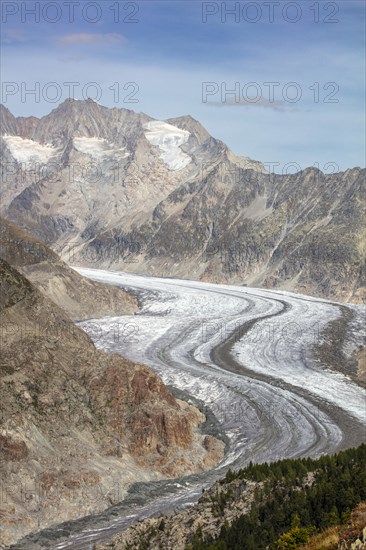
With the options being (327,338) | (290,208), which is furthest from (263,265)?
(327,338)

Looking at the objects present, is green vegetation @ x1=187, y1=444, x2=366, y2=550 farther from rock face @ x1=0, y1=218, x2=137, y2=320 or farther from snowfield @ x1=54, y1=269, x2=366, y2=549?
rock face @ x1=0, y1=218, x2=137, y2=320

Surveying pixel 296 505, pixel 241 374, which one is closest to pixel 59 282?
pixel 241 374

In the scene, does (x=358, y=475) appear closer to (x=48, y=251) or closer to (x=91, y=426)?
(x=91, y=426)

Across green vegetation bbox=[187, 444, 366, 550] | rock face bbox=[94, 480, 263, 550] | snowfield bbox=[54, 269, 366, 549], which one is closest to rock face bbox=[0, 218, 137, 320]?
snowfield bbox=[54, 269, 366, 549]

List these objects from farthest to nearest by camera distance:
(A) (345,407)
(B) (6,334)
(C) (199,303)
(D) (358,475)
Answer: (C) (199,303) < (A) (345,407) < (B) (6,334) < (D) (358,475)

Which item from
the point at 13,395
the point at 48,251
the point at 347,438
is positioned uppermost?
the point at 48,251
